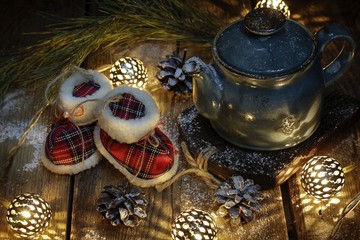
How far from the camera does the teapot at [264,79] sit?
937mm

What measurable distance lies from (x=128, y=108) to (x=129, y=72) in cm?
16

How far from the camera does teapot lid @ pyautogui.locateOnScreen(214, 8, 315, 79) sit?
3.05 ft

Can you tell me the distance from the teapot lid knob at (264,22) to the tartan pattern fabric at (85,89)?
0.89 feet

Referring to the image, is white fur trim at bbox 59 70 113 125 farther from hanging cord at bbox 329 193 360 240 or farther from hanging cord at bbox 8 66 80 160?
hanging cord at bbox 329 193 360 240

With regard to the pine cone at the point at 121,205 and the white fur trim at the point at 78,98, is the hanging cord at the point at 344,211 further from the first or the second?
the white fur trim at the point at 78,98

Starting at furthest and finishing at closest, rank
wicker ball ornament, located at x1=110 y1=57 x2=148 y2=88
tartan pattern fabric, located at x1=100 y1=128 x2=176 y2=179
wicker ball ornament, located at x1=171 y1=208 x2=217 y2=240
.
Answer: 1. wicker ball ornament, located at x1=110 y1=57 x2=148 y2=88
2. tartan pattern fabric, located at x1=100 y1=128 x2=176 y2=179
3. wicker ball ornament, located at x1=171 y1=208 x2=217 y2=240

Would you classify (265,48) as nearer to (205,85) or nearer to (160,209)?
(205,85)

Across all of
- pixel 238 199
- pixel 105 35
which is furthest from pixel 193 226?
pixel 105 35

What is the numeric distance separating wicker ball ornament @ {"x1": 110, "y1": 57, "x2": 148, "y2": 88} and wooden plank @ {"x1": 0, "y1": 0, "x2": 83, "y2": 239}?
134 mm

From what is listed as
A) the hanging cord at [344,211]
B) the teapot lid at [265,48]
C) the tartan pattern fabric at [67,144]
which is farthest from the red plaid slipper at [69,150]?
the hanging cord at [344,211]

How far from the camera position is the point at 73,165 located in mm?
1026

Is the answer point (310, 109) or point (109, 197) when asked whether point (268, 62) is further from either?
point (109, 197)

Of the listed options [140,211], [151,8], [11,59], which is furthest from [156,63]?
[140,211]

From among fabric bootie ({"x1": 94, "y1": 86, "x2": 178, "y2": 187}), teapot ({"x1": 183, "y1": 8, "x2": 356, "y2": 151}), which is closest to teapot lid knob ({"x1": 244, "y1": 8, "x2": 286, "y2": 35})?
teapot ({"x1": 183, "y1": 8, "x2": 356, "y2": 151})
